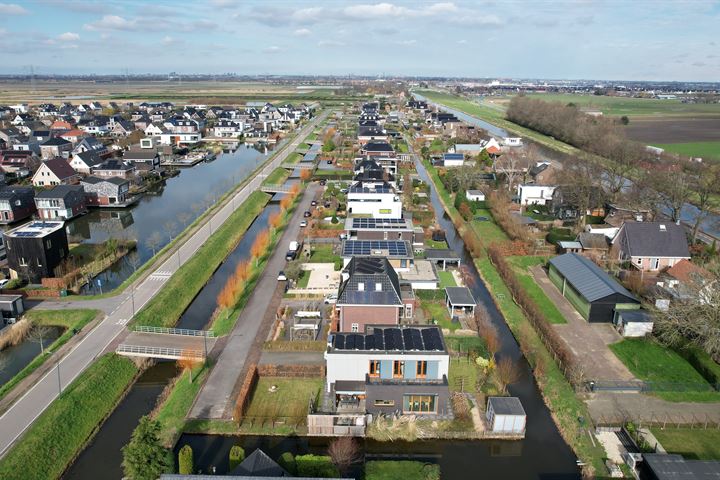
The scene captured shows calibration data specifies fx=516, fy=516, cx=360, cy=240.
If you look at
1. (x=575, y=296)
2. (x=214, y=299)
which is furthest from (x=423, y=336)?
(x=214, y=299)

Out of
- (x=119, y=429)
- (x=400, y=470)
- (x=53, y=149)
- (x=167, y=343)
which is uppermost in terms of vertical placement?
(x=53, y=149)

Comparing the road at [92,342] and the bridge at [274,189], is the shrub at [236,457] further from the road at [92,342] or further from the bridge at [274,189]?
the bridge at [274,189]

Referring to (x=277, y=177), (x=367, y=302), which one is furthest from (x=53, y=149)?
(x=367, y=302)

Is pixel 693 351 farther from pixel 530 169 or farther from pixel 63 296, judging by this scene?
pixel 530 169

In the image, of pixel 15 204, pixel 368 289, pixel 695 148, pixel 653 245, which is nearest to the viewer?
pixel 368 289

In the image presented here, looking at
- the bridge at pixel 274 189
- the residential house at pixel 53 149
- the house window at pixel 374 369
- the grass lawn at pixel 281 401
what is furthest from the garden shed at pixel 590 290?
the residential house at pixel 53 149

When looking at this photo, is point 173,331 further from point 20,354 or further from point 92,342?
point 20,354
